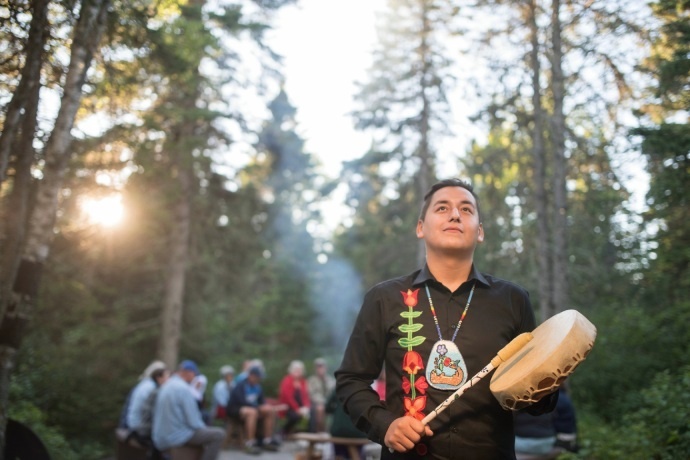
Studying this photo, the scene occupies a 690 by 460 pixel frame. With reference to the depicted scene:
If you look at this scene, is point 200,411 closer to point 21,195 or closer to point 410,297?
point 21,195

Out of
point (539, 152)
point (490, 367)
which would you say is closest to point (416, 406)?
point (490, 367)

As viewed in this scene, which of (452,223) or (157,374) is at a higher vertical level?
(452,223)

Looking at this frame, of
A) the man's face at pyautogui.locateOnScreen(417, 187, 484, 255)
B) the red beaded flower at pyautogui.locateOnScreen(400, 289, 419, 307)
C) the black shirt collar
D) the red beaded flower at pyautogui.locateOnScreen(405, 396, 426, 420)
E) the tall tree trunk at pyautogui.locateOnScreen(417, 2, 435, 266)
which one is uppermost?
the tall tree trunk at pyautogui.locateOnScreen(417, 2, 435, 266)

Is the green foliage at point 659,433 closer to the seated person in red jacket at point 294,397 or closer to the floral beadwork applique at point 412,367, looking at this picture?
the floral beadwork applique at point 412,367

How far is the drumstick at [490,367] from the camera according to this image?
2.67 meters

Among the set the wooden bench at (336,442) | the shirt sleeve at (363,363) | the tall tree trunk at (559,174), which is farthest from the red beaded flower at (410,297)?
the tall tree trunk at (559,174)

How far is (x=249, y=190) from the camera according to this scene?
21.5 metres

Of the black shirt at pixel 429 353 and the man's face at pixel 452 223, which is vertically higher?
the man's face at pixel 452 223

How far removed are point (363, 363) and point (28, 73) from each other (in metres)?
5.32

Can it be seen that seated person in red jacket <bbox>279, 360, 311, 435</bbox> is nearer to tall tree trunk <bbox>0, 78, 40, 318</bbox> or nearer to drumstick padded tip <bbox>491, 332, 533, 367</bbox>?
tall tree trunk <bbox>0, 78, 40, 318</bbox>

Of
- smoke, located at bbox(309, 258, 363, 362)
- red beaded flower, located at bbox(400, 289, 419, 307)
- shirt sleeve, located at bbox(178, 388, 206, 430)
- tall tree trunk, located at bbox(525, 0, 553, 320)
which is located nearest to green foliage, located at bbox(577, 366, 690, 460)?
red beaded flower, located at bbox(400, 289, 419, 307)

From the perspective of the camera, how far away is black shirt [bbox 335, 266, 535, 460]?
279 centimetres

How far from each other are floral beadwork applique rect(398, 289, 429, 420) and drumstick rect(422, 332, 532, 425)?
0.10m

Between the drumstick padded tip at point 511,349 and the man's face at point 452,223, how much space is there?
0.49 meters
